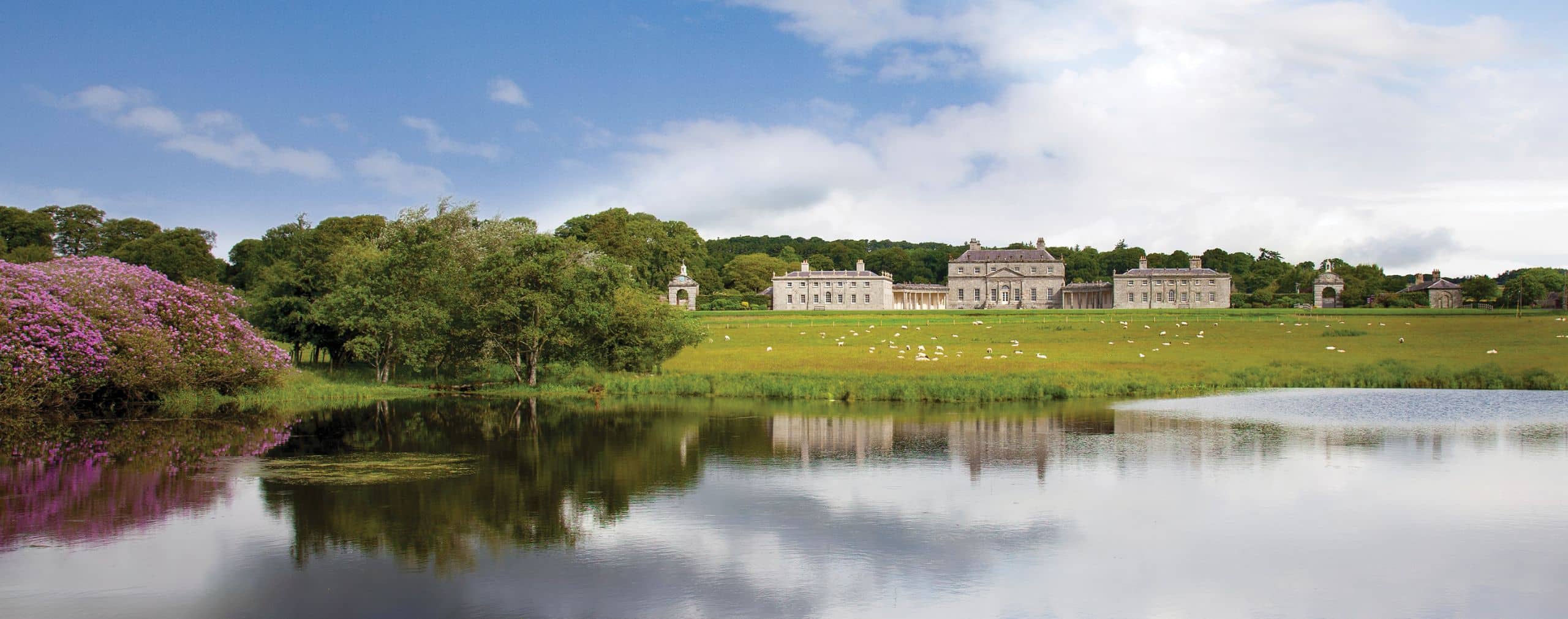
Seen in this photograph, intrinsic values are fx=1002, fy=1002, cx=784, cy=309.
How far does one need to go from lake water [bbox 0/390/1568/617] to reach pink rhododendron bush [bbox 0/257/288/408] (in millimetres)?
2902

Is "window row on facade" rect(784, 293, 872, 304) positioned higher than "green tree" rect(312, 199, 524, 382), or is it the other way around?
"window row on facade" rect(784, 293, 872, 304)

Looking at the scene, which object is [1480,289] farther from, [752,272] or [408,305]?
[408,305]

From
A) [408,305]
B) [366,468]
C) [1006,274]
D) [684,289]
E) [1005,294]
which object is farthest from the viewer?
[1005,294]

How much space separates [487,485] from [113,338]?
58.0 ft

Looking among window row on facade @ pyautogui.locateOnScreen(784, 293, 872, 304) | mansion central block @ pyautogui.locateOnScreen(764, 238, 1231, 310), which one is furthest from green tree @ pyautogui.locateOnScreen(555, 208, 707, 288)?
mansion central block @ pyautogui.locateOnScreen(764, 238, 1231, 310)

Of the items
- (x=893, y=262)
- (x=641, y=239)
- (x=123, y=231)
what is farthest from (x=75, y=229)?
(x=893, y=262)

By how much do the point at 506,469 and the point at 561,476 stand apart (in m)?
1.45

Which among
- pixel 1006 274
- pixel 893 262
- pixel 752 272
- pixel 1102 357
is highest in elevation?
pixel 893 262

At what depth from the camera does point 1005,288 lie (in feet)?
450

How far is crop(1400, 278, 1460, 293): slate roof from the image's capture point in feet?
431

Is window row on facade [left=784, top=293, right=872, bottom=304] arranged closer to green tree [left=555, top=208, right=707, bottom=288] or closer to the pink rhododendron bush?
green tree [left=555, top=208, right=707, bottom=288]

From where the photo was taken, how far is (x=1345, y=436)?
23.3 meters

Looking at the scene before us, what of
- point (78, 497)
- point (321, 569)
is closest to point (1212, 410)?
point (321, 569)

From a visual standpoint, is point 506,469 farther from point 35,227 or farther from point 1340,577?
point 35,227
